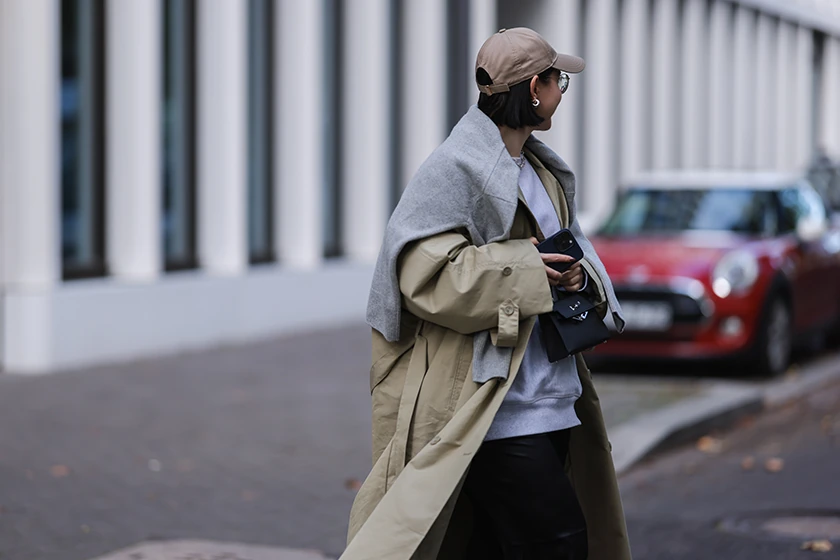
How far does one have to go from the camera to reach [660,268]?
10789mm

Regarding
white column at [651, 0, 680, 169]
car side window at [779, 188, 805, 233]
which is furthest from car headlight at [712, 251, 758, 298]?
white column at [651, 0, 680, 169]

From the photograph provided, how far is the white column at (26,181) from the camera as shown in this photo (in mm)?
10961

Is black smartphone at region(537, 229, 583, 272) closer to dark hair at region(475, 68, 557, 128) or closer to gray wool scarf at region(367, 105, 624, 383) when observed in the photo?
gray wool scarf at region(367, 105, 624, 383)

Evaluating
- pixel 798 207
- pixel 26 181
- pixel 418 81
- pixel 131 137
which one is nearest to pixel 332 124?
pixel 418 81

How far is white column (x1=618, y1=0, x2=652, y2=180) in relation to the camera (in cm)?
2512

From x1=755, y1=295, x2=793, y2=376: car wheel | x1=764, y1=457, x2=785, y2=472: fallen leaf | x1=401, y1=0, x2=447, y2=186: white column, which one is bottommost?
x1=764, y1=457, x2=785, y2=472: fallen leaf

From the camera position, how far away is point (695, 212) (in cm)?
1193

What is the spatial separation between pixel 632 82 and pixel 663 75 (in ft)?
4.88

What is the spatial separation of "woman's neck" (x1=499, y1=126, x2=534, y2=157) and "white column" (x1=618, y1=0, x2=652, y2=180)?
21.7 meters

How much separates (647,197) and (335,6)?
5.47 metres

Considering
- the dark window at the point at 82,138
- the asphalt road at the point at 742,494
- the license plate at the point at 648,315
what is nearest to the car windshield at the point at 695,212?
the license plate at the point at 648,315

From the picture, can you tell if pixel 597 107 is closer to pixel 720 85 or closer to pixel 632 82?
pixel 632 82

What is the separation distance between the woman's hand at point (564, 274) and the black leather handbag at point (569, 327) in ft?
0.08

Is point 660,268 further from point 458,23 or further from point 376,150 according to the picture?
point 376,150
